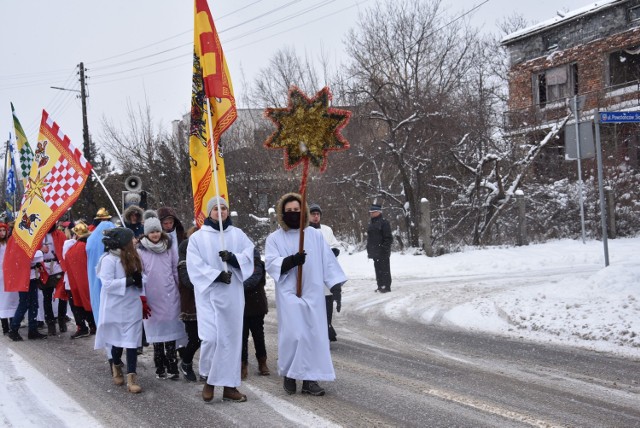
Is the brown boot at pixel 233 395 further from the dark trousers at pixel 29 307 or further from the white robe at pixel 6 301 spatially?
the white robe at pixel 6 301

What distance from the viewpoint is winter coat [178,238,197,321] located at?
744 cm

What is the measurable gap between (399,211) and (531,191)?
4220 millimetres

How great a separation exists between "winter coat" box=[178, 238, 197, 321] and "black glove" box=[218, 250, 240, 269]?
2.91 feet

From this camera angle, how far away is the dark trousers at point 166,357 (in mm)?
7836

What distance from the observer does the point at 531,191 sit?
75.8ft

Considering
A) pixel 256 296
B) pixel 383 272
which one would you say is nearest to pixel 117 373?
pixel 256 296

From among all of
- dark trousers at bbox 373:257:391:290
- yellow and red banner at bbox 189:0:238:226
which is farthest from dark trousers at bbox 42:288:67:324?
dark trousers at bbox 373:257:391:290

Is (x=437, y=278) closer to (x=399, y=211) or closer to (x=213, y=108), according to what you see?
(x=399, y=211)

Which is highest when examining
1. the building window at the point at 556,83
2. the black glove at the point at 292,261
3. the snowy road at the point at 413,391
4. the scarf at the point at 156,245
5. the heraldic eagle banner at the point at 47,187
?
the building window at the point at 556,83

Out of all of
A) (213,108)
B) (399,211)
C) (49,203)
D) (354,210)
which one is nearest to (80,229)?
(49,203)

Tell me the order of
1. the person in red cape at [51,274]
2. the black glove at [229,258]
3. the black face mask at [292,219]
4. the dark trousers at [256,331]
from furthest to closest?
the person in red cape at [51,274] → the dark trousers at [256,331] → the black face mask at [292,219] → the black glove at [229,258]

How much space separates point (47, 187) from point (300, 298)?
5.22 m

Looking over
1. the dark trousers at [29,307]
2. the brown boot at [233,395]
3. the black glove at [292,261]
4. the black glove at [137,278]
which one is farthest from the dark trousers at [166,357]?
the dark trousers at [29,307]

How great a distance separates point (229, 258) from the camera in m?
6.55
